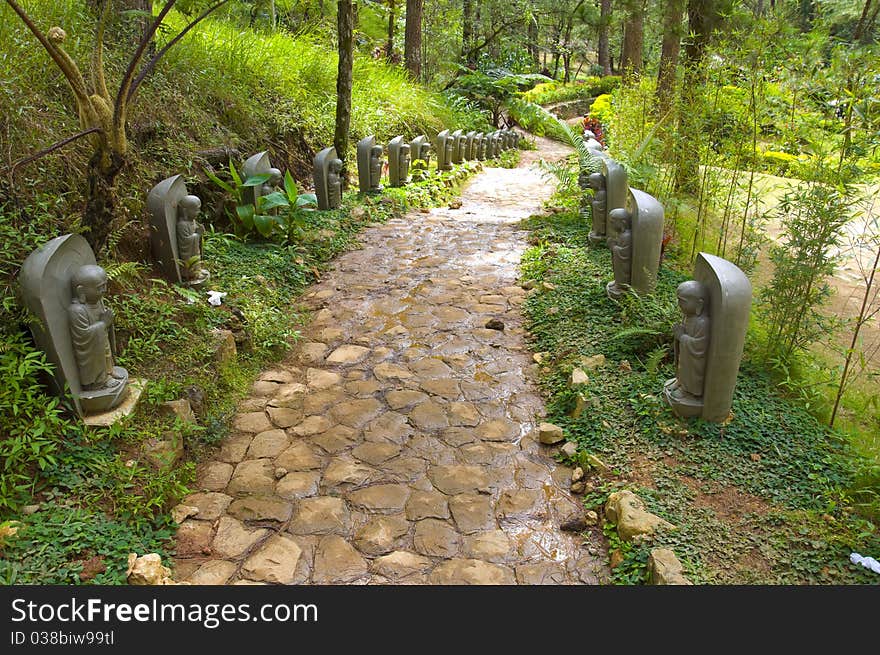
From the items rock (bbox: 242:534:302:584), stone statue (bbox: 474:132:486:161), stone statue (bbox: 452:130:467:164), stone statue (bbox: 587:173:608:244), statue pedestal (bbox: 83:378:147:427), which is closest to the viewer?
rock (bbox: 242:534:302:584)

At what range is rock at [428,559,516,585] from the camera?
287cm

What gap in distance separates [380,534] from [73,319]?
204 cm

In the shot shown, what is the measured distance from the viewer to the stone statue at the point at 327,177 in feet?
25.0

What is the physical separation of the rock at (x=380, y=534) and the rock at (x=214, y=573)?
0.63 m

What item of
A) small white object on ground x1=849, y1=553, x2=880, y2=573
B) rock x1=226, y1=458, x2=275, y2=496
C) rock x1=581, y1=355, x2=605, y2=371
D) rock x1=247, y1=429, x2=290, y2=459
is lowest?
rock x1=247, y1=429, x2=290, y2=459

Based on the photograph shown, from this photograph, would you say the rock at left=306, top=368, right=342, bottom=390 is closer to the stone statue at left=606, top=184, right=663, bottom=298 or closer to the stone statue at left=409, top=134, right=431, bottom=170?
the stone statue at left=606, top=184, right=663, bottom=298

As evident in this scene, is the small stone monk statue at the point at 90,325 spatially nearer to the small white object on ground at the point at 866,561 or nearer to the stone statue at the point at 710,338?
the stone statue at the point at 710,338

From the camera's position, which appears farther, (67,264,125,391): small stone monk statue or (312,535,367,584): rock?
(67,264,125,391): small stone monk statue

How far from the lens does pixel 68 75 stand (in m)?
3.49

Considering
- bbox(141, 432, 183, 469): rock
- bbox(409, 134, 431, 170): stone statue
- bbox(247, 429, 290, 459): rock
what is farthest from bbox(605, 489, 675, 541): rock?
bbox(409, 134, 431, 170): stone statue

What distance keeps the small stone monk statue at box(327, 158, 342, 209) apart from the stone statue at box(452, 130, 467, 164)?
234 inches

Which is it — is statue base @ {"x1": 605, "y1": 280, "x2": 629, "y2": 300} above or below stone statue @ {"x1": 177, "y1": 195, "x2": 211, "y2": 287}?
below

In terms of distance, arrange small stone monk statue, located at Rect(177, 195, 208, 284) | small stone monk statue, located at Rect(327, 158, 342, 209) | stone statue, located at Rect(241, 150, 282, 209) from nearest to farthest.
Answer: small stone monk statue, located at Rect(177, 195, 208, 284)
stone statue, located at Rect(241, 150, 282, 209)
small stone monk statue, located at Rect(327, 158, 342, 209)
